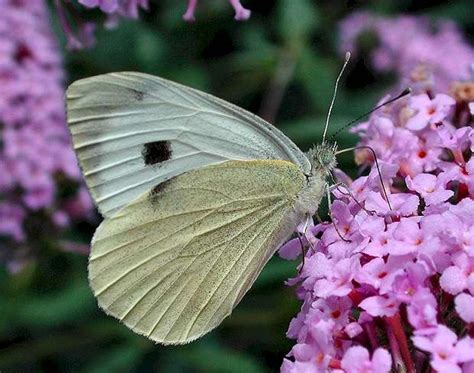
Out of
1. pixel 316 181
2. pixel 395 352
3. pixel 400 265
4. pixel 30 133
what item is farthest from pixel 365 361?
pixel 30 133

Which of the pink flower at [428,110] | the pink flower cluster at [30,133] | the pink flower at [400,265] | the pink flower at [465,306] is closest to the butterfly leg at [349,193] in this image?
the pink flower at [400,265]

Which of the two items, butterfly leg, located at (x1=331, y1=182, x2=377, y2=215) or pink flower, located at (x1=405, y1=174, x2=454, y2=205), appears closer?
pink flower, located at (x1=405, y1=174, x2=454, y2=205)

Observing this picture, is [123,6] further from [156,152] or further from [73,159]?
[73,159]

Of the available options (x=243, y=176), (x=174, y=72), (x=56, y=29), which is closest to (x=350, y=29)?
(x=174, y=72)

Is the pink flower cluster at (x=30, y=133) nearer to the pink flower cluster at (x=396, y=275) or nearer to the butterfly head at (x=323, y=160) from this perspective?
the butterfly head at (x=323, y=160)

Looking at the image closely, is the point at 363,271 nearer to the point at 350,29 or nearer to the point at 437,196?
the point at 437,196

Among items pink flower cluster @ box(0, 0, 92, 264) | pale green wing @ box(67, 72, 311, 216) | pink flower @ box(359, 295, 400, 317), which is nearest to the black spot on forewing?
pale green wing @ box(67, 72, 311, 216)

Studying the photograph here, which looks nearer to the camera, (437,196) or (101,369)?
(437,196)

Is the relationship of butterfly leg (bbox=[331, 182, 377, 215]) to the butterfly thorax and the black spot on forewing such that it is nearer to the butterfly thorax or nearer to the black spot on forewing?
the butterfly thorax
